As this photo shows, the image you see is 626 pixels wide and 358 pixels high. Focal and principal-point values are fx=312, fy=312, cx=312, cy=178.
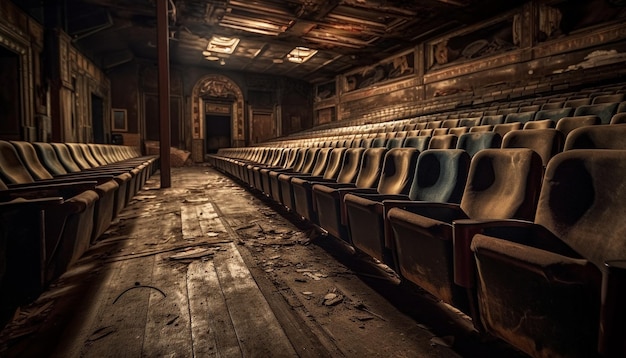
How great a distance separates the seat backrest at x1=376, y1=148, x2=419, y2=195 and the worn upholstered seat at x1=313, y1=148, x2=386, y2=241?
56 mm

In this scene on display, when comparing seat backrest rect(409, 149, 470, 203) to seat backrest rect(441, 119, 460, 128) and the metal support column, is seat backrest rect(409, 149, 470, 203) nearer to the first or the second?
seat backrest rect(441, 119, 460, 128)

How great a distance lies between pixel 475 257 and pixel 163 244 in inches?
33.8

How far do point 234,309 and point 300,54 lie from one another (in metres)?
5.21

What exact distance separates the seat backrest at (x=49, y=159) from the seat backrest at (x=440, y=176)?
49.8 inches

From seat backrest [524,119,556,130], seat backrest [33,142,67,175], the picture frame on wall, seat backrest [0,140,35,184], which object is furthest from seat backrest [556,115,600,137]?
the picture frame on wall

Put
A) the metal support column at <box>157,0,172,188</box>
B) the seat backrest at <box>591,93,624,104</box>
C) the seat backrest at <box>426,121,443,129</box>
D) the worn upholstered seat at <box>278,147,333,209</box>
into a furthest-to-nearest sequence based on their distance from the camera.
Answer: the metal support column at <box>157,0,172,188</box> → the seat backrest at <box>426,121,443,129</box> → the seat backrest at <box>591,93,624,104</box> → the worn upholstered seat at <box>278,147,333,209</box>

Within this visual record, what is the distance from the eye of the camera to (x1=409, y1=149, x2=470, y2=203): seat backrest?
26.3 inches

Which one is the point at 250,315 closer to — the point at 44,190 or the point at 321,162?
the point at 44,190

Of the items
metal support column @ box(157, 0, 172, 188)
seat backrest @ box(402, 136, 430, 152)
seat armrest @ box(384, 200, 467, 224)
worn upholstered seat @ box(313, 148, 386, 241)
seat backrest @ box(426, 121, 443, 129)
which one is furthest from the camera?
metal support column @ box(157, 0, 172, 188)

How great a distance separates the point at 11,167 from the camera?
0.91 meters

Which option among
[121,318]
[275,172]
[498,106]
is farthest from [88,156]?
[498,106]

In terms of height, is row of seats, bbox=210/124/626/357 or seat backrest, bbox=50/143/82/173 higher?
seat backrest, bbox=50/143/82/173

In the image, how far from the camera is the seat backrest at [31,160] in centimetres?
100

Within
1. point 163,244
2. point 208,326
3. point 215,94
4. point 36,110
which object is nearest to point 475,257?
point 208,326
